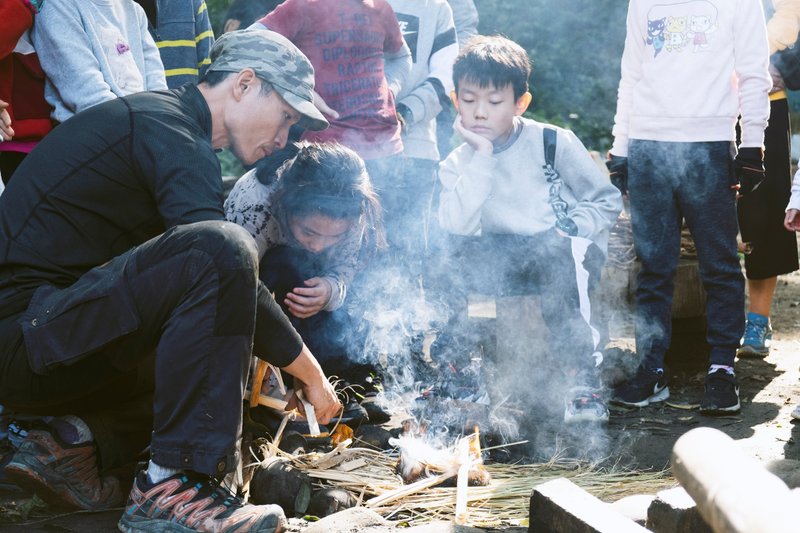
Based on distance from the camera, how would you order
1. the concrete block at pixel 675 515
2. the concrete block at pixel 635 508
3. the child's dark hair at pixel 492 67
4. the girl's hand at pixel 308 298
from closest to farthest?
the concrete block at pixel 675 515
the concrete block at pixel 635 508
the girl's hand at pixel 308 298
the child's dark hair at pixel 492 67

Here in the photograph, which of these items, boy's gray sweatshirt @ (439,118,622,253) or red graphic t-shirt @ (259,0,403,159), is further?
red graphic t-shirt @ (259,0,403,159)

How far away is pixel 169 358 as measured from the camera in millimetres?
2914

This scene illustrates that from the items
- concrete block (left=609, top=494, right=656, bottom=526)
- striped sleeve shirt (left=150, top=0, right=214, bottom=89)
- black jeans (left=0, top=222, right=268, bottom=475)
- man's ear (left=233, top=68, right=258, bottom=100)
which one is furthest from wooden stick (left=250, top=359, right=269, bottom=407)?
striped sleeve shirt (left=150, top=0, right=214, bottom=89)

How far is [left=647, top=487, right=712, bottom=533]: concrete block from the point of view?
2.48 m

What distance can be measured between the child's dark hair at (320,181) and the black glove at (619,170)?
1617 mm

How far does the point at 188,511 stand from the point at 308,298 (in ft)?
5.08

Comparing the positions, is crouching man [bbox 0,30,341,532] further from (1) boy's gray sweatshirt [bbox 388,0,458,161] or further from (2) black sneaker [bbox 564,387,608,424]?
(1) boy's gray sweatshirt [bbox 388,0,458,161]

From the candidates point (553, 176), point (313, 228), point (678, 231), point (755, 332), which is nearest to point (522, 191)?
point (553, 176)

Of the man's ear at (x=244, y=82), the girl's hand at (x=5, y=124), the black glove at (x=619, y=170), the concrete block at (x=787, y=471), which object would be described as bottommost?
the concrete block at (x=787, y=471)

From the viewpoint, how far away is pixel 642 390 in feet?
16.1

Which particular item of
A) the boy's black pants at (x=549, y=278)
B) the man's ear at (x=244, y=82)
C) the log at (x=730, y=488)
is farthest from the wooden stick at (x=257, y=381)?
the log at (x=730, y=488)

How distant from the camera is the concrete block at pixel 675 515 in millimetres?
2484

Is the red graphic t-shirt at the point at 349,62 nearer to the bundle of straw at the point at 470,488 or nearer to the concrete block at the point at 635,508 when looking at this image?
the bundle of straw at the point at 470,488

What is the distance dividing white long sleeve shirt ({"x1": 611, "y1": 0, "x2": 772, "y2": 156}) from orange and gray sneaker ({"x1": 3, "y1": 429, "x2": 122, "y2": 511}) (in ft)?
11.1
